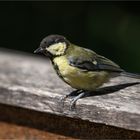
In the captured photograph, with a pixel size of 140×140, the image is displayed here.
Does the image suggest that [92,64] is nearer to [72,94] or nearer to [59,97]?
[72,94]

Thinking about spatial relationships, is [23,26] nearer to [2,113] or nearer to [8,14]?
[8,14]

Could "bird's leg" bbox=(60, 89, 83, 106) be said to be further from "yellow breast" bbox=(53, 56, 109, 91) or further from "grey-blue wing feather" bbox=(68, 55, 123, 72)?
"grey-blue wing feather" bbox=(68, 55, 123, 72)

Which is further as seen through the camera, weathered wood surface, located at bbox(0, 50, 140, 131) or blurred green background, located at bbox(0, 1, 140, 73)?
blurred green background, located at bbox(0, 1, 140, 73)

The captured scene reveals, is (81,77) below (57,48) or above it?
below

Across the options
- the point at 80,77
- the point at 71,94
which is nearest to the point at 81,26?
the point at 80,77

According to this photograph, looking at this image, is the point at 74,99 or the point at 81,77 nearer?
the point at 74,99

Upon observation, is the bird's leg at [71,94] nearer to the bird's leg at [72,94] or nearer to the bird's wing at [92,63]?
the bird's leg at [72,94]

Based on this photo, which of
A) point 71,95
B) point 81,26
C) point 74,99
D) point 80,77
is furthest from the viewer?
point 81,26

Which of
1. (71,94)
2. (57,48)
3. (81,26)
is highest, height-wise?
(57,48)

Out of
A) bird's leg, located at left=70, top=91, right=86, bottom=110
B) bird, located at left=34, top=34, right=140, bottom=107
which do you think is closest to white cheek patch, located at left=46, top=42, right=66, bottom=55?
bird, located at left=34, top=34, right=140, bottom=107
